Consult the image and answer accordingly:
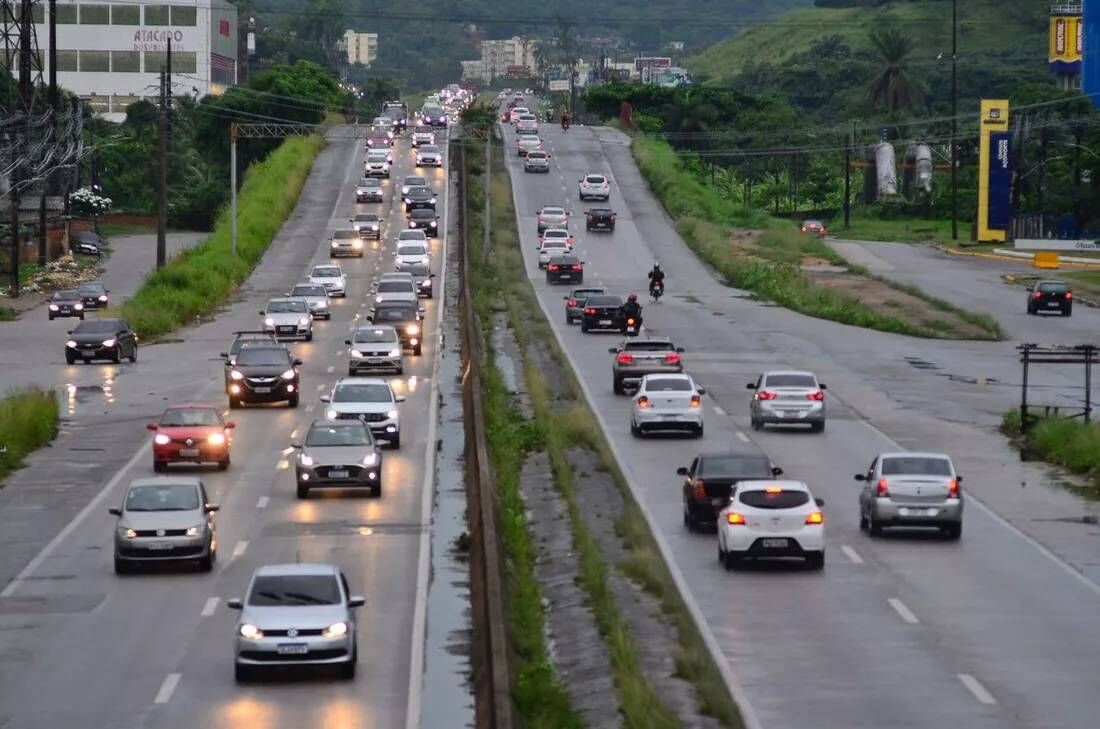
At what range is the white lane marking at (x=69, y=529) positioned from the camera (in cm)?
3019

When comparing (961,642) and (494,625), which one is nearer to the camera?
(494,625)

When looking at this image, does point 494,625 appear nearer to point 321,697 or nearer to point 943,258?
point 321,697

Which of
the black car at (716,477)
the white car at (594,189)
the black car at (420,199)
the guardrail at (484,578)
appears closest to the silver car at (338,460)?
the guardrail at (484,578)

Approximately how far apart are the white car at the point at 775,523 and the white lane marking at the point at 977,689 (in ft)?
23.3

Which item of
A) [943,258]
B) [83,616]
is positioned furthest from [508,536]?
[943,258]

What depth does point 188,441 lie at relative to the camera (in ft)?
135

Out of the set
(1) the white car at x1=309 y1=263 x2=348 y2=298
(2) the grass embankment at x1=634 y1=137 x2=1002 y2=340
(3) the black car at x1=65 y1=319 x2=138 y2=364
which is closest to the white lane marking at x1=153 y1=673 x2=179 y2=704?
(3) the black car at x1=65 y1=319 x2=138 y2=364

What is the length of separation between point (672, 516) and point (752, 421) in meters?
13.2

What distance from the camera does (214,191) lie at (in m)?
141

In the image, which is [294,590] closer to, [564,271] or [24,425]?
[24,425]

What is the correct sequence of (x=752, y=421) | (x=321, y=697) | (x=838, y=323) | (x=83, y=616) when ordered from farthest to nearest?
(x=838, y=323), (x=752, y=421), (x=83, y=616), (x=321, y=697)

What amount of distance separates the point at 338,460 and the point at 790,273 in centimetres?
5436

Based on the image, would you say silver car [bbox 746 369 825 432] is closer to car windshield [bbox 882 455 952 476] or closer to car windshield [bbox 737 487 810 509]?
car windshield [bbox 882 455 952 476]

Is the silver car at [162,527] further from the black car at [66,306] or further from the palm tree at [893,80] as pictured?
the palm tree at [893,80]
